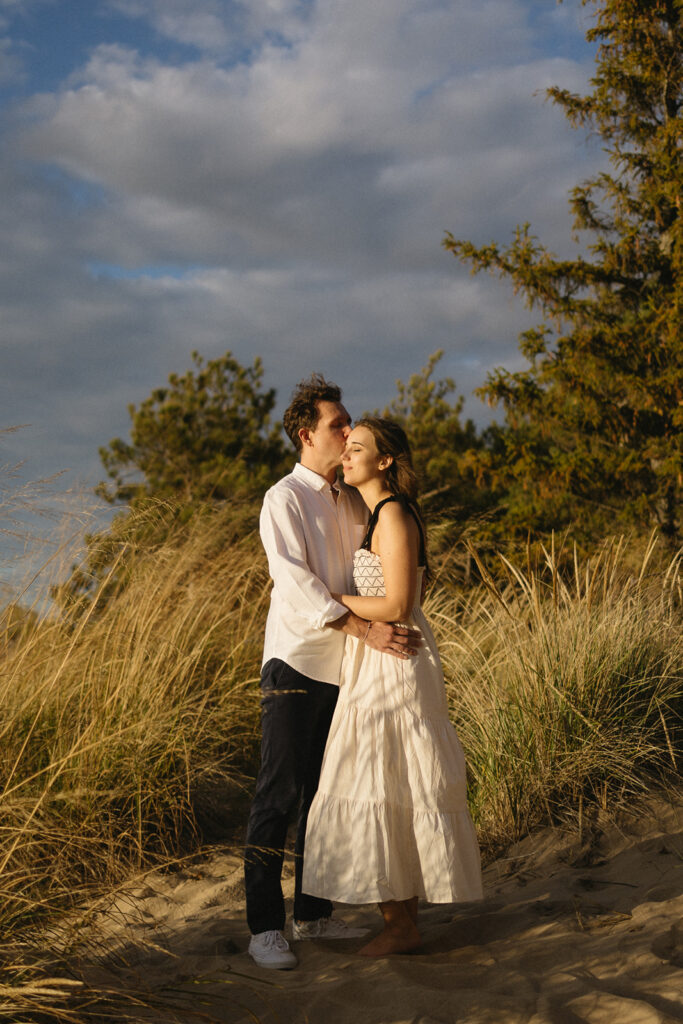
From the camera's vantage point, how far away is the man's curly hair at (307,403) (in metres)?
3.57

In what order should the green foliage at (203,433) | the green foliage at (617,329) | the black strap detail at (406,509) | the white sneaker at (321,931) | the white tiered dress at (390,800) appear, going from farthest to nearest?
the green foliage at (203,433) → the green foliage at (617,329) → the white sneaker at (321,931) → the black strap detail at (406,509) → the white tiered dress at (390,800)

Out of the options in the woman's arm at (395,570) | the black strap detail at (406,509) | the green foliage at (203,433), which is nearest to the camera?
the woman's arm at (395,570)

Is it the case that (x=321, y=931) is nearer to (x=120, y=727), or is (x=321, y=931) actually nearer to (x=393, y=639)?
(x=393, y=639)

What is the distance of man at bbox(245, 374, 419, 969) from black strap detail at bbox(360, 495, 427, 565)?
170mm

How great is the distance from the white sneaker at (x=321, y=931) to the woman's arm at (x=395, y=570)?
1.24m

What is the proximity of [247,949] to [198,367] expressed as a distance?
16824 mm

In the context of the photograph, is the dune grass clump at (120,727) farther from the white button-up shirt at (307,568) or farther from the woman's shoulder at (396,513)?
the woman's shoulder at (396,513)

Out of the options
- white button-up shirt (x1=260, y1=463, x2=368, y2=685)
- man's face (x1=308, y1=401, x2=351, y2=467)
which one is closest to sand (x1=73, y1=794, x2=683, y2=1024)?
white button-up shirt (x1=260, y1=463, x2=368, y2=685)

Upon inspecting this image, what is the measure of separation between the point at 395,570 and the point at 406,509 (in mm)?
234

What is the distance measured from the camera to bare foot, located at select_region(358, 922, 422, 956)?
3230mm

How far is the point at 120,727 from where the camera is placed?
460 cm

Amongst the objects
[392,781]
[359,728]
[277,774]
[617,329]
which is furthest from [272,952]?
[617,329]

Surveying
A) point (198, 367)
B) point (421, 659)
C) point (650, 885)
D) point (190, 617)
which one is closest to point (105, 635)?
point (190, 617)

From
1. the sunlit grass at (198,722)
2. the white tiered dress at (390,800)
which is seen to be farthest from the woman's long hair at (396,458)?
the sunlit grass at (198,722)
